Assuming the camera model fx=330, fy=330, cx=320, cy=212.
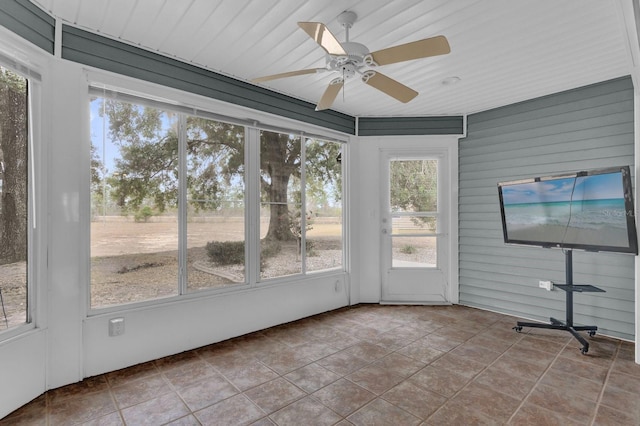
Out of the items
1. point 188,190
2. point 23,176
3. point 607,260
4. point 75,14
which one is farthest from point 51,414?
point 607,260

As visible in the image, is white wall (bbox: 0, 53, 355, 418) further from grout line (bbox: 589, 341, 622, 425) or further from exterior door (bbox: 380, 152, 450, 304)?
grout line (bbox: 589, 341, 622, 425)

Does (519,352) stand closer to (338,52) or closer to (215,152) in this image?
(338,52)

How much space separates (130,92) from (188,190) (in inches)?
35.9

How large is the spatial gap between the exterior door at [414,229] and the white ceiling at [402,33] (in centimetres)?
135

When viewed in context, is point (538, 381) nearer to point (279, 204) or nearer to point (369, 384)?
point (369, 384)

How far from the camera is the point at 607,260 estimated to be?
328 centimetres

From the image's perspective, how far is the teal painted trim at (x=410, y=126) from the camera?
4.43 metres

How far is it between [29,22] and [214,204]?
1788 millimetres

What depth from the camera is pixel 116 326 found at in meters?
2.56

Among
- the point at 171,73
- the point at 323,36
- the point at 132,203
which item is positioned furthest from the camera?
the point at 171,73

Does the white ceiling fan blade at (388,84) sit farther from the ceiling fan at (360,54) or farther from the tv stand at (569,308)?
the tv stand at (569,308)

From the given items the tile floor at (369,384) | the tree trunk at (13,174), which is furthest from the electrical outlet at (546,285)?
the tree trunk at (13,174)

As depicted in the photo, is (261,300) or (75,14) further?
(261,300)

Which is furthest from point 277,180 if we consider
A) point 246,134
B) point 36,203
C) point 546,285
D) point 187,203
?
point 546,285
